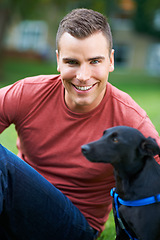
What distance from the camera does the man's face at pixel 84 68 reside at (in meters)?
2.77

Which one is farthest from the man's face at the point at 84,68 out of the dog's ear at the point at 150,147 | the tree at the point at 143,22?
the tree at the point at 143,22

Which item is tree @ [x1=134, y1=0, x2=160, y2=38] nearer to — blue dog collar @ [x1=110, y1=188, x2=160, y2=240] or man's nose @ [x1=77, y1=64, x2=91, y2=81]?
man's nose @ [x1=77, y1=64, x2=91, y2=81]

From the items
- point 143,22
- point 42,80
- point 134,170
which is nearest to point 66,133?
point 42,80

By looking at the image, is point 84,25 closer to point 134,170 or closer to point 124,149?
point 124,149

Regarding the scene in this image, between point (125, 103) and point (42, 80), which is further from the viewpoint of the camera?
point (42, 80)

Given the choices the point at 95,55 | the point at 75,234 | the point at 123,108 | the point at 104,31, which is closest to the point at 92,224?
the point at 75,234

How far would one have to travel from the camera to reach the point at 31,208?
2.75 meters

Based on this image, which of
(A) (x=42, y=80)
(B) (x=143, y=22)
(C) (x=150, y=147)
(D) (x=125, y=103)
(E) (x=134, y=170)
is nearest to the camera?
(C) (x=150, y=147)

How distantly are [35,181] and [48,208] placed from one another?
23cm

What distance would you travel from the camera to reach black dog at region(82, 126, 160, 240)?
8.37ft

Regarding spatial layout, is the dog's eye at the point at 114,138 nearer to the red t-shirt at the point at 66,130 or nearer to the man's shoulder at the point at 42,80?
the red t-shirt at the point at 66,130

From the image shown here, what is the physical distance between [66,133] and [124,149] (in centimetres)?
56

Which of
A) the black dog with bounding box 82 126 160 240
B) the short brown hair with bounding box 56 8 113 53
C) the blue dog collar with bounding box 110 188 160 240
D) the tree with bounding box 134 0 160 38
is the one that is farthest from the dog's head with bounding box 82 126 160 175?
the tree with bounding box 134 0 160 38

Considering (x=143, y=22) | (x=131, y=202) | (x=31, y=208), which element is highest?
(x=131, y=202)
